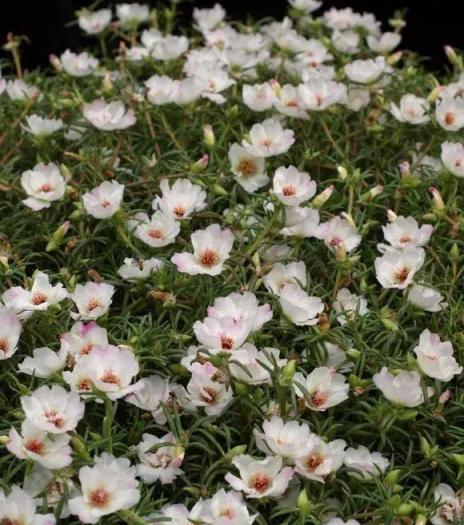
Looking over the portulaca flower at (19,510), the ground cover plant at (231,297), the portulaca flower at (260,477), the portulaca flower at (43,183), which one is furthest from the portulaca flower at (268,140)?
the portulaca flower at (19,510)

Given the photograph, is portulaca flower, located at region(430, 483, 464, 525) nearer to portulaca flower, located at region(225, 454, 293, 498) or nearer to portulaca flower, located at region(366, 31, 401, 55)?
portulaca flower, located at region(225, 454, 293, 498)

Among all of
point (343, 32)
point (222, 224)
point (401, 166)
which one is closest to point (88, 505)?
point (222, 224)

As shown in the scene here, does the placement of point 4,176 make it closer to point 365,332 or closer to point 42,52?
point 365,332

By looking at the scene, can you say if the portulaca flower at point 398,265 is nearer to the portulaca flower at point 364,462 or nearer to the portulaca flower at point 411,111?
the portulaca flower at point 364,462

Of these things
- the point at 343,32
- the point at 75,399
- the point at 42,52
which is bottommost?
the point at 42,52

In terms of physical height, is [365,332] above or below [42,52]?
above

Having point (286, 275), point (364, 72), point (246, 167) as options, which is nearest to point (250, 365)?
point (286, 275)

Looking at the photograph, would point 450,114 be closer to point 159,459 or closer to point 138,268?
point 138,268
